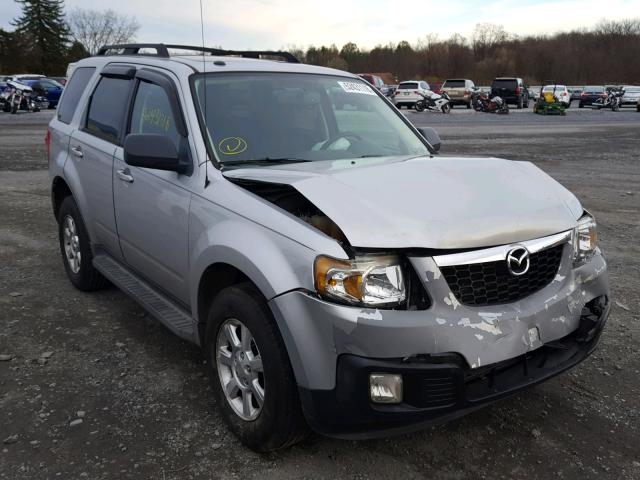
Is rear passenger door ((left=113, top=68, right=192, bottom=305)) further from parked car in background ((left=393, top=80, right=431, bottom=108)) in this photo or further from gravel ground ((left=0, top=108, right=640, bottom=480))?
parked car in background ((left=393, top=80, right=431, bottom=108))

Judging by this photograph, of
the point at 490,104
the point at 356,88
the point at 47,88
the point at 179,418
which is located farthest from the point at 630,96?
the point at 179,418

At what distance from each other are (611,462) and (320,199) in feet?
6.08

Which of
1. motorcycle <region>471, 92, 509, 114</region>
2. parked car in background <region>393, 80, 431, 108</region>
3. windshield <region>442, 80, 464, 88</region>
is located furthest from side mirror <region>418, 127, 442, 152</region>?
windshield <region>442, 80, 464, 88</region>

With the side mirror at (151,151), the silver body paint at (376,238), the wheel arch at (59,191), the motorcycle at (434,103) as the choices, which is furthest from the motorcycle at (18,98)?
the side mirror at (151,151)

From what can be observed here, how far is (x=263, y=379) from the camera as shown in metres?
2.78

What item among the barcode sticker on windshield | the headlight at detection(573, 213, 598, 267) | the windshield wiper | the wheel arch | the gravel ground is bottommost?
the gravel ground

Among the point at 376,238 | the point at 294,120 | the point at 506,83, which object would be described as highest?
the point at 506,83

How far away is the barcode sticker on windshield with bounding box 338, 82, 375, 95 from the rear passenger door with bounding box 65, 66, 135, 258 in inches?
58.4

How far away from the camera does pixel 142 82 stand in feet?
13.5

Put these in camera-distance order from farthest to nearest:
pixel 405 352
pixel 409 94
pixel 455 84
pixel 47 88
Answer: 1. pixel 455 84
2. pixel 409 94
3. pixel 47 88
4. pixel 405 352

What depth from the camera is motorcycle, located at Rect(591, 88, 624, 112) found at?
4219 centimetres

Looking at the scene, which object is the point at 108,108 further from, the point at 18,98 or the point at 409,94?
the point at 409,94

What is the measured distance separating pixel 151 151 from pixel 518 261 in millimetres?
1922

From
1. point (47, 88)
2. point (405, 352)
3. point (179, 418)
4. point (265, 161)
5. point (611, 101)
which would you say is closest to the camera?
point (405, 352)
